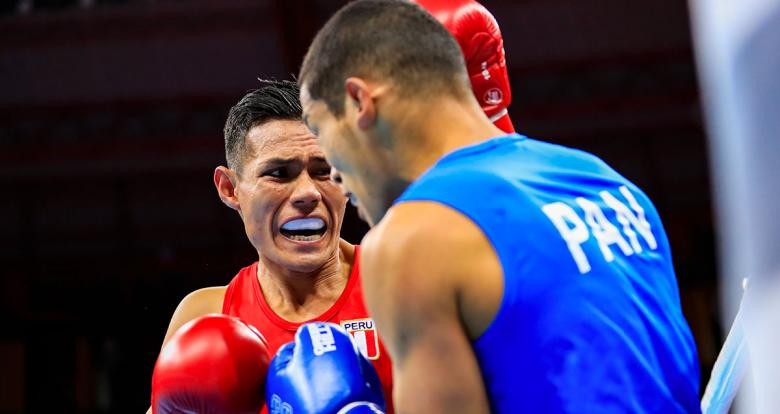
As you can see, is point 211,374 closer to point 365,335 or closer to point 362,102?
point 365,335

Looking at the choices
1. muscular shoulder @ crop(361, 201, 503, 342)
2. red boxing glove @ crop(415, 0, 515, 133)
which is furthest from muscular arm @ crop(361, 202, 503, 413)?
red boxing glove @ crop(415, 0, 515, 133)

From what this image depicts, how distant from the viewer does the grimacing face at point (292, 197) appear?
258 centimetres

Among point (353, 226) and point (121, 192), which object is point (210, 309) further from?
point (121, 192)

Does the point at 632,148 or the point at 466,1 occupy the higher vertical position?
the point at 466,1

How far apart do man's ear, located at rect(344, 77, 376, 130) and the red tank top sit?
1.10 meters

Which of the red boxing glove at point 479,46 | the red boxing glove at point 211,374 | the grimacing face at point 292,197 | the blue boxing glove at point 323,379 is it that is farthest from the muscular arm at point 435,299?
the grimacing face at point 292,197

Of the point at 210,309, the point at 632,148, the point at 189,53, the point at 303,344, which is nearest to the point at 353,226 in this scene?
the point at 189,53

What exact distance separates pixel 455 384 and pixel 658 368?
1.11 feet

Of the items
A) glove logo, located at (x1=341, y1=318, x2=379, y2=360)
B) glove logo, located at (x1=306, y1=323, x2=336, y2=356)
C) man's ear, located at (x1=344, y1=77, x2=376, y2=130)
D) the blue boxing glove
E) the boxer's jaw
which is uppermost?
man's ear, located at (x1=344, y1=77, x2=376, y2=130)

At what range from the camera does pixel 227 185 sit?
9.20ft

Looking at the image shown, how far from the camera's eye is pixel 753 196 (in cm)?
Answer: 70

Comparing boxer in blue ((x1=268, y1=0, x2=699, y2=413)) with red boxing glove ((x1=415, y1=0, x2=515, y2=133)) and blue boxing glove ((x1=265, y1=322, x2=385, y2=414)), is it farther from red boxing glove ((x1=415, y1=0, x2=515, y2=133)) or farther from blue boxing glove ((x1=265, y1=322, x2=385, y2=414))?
red boxing glove ((x1=415, y1=0, x2=515, y2=133))

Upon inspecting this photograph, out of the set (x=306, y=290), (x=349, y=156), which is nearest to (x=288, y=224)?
(x=306, y=290)

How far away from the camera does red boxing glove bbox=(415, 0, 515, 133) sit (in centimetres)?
237
